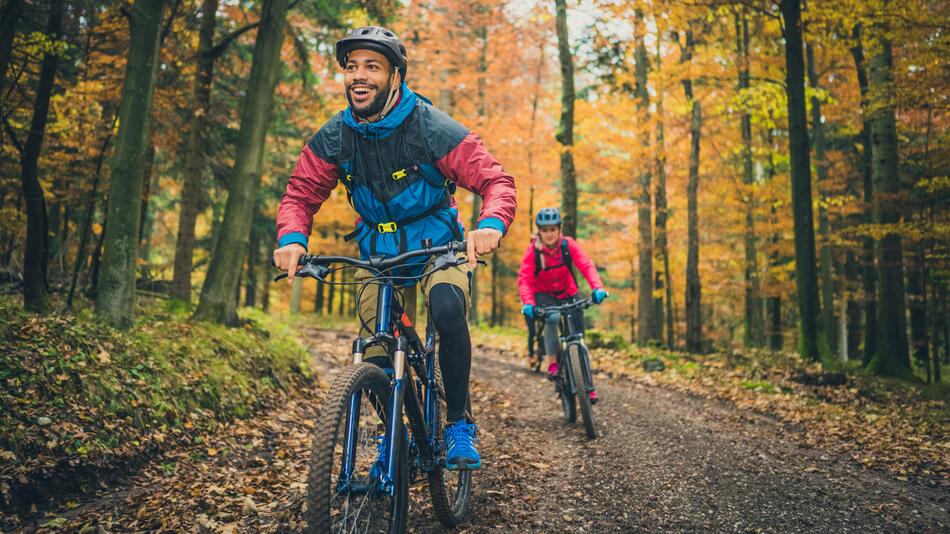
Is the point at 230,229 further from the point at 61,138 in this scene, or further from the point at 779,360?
the point at 779,360

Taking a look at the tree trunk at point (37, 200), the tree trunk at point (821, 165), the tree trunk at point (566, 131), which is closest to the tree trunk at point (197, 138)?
the tree trunk at point (37, 200)

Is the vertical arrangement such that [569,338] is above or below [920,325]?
above

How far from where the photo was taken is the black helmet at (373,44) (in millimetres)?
3025

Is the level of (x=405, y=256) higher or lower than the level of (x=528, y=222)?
lower

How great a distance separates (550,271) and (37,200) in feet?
21.8

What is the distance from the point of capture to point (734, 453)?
574 cm

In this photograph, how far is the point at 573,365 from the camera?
6625 mm

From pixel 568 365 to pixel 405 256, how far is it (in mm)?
4365

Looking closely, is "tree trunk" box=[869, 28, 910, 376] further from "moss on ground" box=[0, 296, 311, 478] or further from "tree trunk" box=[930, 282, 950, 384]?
"moss on ground" box=[0, 296, 311, 478]

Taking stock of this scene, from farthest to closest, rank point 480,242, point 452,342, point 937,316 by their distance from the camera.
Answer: point 937,316
point 452,342
point 480,242

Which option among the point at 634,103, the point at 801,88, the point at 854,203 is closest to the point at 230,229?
the point at 801,88

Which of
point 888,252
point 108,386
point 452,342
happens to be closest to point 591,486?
point 452,342

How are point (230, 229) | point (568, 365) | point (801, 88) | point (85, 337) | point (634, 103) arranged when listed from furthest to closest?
point (634, 103)
point (801, 88)
point (230, 229)
point (568, 365)
point (85, 337)

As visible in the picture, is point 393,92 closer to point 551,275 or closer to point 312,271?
point 312,271
